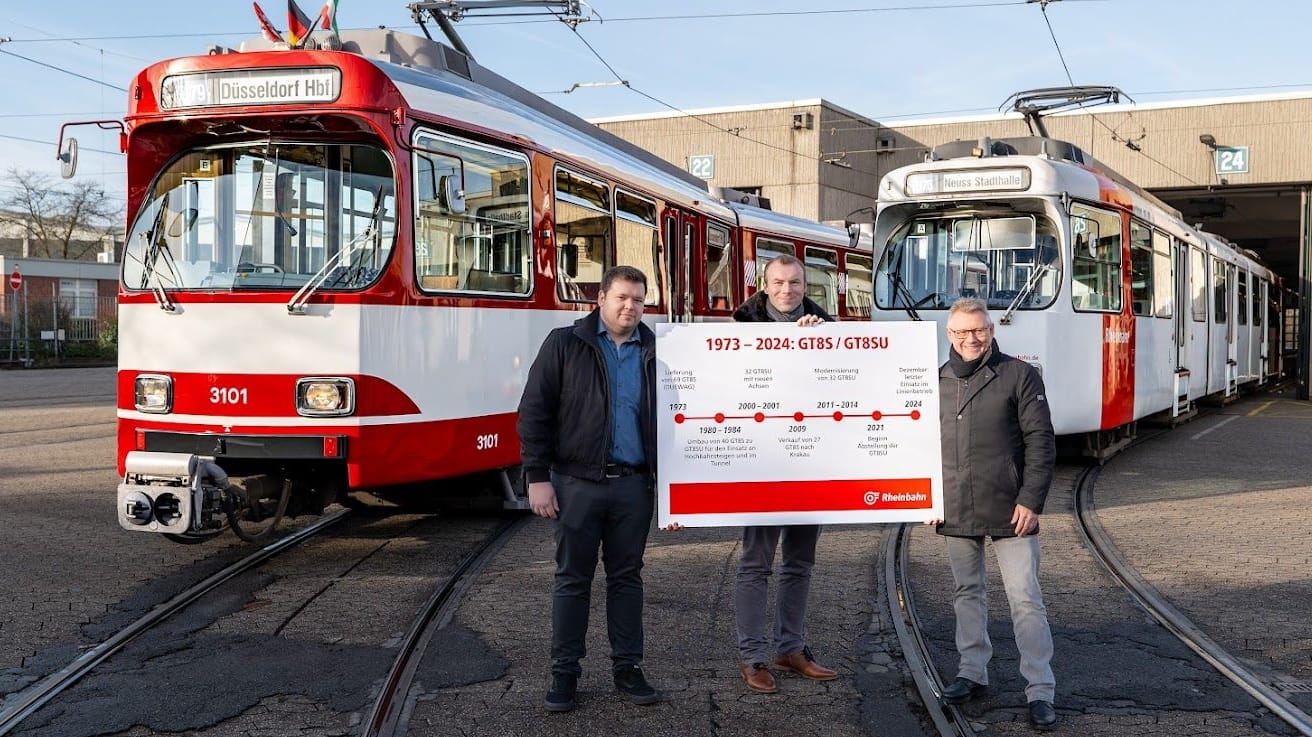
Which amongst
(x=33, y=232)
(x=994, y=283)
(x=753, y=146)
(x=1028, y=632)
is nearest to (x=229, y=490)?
(x=1028, y=632)

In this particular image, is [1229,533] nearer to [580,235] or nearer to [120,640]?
[580,235]

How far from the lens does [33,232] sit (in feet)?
170

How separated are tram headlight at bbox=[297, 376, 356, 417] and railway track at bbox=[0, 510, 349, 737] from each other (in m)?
1.18

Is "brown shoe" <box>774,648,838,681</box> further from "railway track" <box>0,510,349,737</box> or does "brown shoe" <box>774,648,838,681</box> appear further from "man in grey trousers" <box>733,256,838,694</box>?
"railway track" <box>0,510,349,737</box>

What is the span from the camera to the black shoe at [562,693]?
4961 millimetres

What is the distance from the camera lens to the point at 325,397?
721cm

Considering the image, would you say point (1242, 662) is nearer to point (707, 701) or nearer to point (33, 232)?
point (707, 701)

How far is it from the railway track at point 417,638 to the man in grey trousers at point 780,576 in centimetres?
149

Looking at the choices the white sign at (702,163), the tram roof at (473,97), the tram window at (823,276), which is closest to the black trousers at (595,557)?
the tram roof at (473,97)

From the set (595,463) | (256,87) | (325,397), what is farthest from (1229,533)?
(256,87)

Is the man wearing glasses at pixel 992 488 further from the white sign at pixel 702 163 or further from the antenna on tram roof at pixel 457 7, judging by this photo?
the white sign at pixel 702 163

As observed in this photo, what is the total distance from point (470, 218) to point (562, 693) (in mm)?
3931

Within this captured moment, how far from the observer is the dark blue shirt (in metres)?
5.11

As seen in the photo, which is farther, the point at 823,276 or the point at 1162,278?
the point at 823,276
